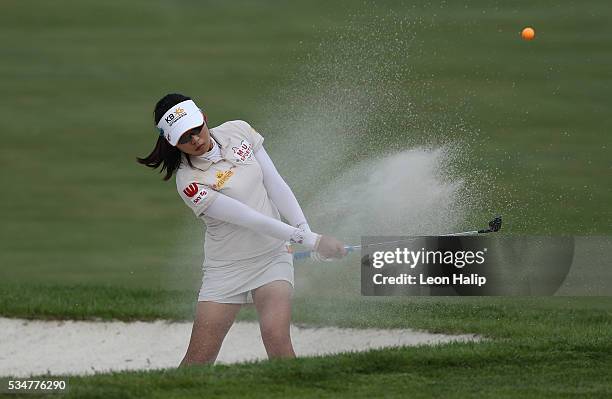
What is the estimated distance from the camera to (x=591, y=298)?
12.3m

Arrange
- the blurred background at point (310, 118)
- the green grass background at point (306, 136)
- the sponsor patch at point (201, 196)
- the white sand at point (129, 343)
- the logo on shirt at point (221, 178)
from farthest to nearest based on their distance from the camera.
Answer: the blurred background at point (310, 118), the white sand at point (129, 343), the green grass background at point (306, 136), the logo on shirt at point (221, 178), the sponsor patch at point (201, 196)

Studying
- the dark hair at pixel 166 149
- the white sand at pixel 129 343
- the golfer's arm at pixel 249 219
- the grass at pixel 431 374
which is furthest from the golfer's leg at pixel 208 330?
the white sand at pixel 129 343

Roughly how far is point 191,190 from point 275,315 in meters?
0.88

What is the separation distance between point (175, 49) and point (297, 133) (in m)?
6.03

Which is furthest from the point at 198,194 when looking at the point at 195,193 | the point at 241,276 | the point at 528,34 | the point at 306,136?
the point at 528,34

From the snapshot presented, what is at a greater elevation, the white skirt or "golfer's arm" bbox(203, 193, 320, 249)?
"golfer's arm" bbox(203, 193, 320, 249)

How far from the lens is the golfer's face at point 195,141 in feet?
25.6

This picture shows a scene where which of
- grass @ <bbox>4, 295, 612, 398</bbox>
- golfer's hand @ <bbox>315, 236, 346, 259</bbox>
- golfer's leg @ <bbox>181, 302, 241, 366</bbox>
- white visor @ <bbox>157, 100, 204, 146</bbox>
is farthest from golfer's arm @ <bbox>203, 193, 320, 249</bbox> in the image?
grass @ <bbox>4, 295, 612, 398</bbox>

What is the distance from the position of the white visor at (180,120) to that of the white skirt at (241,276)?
82 centimetres

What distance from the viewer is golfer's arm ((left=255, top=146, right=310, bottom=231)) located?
8.17 meters

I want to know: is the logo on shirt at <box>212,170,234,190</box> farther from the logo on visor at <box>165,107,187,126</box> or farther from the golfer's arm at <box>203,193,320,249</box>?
the logo on visor at <box>165,107,187,126</box>

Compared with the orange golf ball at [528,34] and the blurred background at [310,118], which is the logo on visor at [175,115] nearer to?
the blurred background at [310,118]

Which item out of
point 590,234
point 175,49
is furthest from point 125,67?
point 590,234

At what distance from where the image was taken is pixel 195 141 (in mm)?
7797
